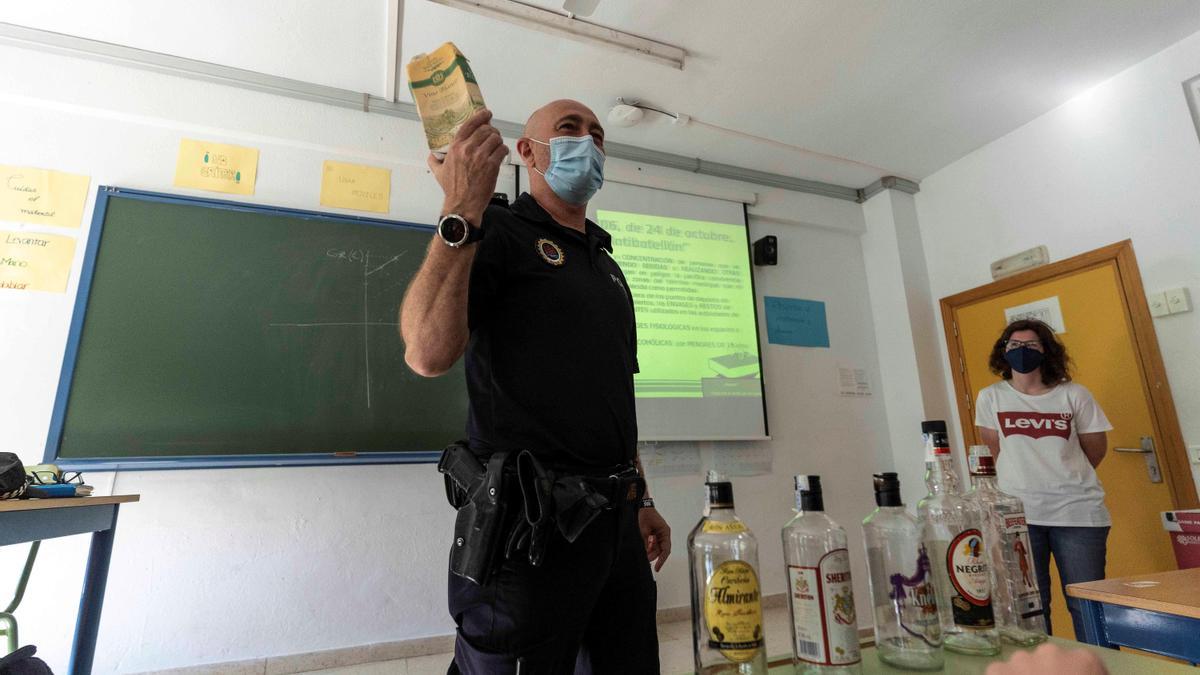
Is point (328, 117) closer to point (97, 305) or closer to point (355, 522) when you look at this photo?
point (97, 305)

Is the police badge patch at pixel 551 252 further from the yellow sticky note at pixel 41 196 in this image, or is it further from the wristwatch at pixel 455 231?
the yellow sticky note at pixel 41 196

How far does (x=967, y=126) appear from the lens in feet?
10.4

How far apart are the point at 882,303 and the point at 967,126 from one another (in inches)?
44.2

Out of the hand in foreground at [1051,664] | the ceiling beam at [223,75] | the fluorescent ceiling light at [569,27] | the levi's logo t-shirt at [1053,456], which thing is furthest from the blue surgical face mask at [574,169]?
the levi's logo t-shirt at [1053,456]

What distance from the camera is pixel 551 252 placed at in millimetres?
1036

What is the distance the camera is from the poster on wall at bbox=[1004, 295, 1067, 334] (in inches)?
115

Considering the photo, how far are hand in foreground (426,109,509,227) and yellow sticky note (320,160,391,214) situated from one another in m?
1.82

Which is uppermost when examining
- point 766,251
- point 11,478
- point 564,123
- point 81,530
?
point 766,251

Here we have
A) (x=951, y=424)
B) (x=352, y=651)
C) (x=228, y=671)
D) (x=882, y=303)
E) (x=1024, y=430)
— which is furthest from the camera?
(x=882, y=303)

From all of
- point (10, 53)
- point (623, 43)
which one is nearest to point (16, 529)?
point (10, 53)

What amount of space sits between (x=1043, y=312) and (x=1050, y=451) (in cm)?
113

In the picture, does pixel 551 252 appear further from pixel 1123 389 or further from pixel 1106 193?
pixel 1106 193

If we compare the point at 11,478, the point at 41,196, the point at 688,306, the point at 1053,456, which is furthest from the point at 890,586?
the point at 41,196

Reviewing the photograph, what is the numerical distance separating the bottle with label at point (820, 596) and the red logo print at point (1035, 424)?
223cm
